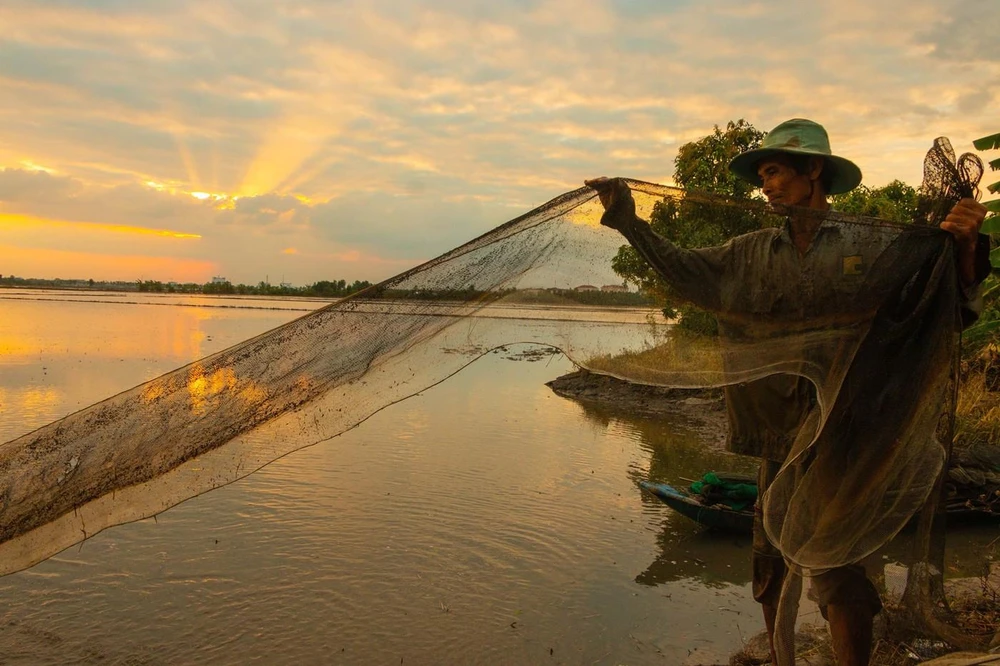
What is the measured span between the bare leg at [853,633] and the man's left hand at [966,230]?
3.81 ft

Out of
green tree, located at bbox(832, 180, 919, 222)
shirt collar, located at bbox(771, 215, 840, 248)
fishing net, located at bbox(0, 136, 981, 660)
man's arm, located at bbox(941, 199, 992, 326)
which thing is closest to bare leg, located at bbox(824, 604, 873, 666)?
fishing net, located at bbox(0, 136, 981, 660)

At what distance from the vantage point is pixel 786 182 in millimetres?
2586

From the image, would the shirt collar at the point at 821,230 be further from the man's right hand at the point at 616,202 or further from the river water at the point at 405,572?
the river water at the point at 405,572

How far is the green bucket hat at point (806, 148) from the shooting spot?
247 centimetres

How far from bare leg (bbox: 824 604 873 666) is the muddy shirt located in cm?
55

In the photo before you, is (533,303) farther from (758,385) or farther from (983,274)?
(983,274)

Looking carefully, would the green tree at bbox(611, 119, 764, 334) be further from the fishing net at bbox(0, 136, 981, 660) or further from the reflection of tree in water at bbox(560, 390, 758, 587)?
the reflection of tree in water at bbox(560, 390, 758, 587)

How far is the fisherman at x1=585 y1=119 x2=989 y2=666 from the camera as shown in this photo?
2.32 m

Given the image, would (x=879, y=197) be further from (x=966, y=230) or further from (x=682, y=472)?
(x=966, y=230)

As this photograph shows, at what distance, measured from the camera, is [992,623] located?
11.2 feet

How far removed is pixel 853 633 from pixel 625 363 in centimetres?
131

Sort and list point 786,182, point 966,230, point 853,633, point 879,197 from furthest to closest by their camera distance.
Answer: point 879,197 → point 786,182 → point 853,633 → point 966,230

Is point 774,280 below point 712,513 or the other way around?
the other way around

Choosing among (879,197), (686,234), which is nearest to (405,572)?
(686,234)
